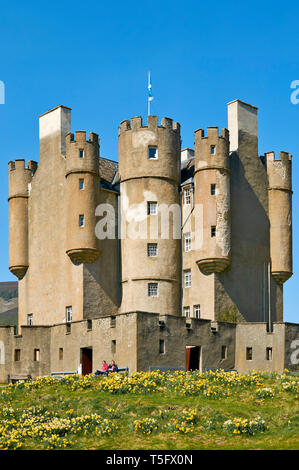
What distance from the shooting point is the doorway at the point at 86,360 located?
185 ft

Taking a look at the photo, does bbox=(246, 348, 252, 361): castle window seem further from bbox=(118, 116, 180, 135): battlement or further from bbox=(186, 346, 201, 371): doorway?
bbox=(118, 116, 180, 135): battlement

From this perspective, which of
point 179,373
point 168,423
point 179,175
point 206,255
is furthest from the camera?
point 179,175

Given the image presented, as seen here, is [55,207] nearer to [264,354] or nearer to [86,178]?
[86,178]

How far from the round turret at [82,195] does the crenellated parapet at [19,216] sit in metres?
6.55

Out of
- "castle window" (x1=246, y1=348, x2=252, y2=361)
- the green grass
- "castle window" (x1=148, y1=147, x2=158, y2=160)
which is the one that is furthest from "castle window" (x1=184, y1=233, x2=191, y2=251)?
the green grass

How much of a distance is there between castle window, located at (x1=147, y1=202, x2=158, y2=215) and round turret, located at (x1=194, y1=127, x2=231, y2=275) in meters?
3.17

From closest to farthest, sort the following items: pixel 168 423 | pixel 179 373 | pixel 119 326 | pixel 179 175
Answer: pixel 168 423, pixel 179 373, pixel 119 326, pixel 179 175

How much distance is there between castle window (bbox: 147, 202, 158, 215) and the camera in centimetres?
6278

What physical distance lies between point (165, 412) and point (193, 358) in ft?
72.6

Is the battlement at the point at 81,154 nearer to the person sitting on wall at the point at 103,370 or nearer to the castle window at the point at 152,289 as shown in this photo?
Result: the castle window at the point at 152,289

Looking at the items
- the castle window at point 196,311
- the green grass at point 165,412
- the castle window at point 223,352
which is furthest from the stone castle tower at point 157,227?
the green grass at point 165,412

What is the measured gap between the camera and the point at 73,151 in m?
62.5
